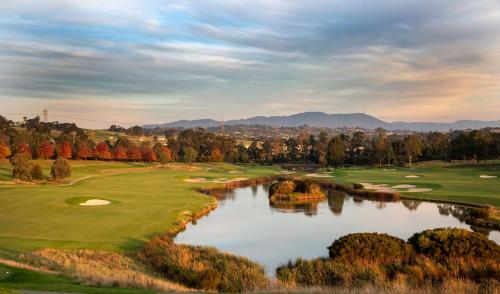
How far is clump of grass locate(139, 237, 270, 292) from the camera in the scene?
813 inches

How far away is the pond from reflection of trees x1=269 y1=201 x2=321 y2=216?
0.11 metres

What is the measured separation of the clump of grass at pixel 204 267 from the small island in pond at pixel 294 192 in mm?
28426

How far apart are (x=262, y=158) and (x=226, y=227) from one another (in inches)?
4068

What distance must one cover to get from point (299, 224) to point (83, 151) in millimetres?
82198

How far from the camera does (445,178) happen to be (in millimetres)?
74125

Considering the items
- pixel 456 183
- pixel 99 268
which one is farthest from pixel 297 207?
pixel 99 268

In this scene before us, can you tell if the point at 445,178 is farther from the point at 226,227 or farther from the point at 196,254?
the point at 196,254

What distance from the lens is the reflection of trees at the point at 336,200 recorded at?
5006 cm

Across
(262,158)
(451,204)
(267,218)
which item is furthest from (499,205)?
(262,158)

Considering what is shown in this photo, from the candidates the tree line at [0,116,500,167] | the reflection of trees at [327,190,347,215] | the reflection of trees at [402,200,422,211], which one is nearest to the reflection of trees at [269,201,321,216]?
the reflection of trees at [327,190,347,215]

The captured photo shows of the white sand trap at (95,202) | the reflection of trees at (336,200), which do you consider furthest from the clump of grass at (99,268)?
the reflection of trees at (336,200)

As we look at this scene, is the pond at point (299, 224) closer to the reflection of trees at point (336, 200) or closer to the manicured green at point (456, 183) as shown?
the reflection of trees at point (336, 200)

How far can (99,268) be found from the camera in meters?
22.1

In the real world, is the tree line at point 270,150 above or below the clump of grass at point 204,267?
above
